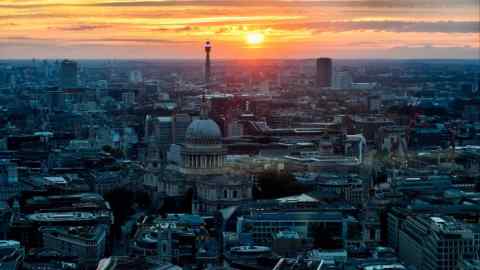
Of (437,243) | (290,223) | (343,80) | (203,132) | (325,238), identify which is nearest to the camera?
(437,243)

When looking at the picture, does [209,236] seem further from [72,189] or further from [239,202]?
[72,189]

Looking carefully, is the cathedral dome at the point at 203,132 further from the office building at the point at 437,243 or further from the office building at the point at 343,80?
the office building at the point at 343,80

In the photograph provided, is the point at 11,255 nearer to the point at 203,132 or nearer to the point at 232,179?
the point at 232,179

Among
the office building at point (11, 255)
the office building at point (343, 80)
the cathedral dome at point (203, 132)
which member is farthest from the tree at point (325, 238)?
the office building at point (343, 80)

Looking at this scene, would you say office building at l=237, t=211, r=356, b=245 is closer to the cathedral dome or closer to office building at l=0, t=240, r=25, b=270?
office building at l=0, t=240, r=25, b=270

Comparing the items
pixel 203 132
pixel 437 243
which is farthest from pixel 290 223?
pixel 203 132
